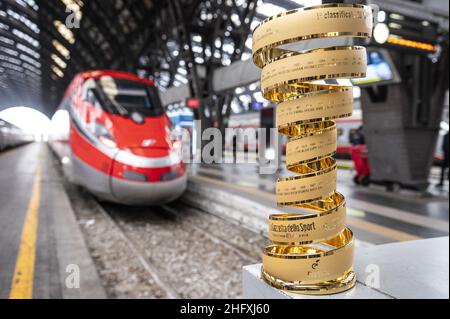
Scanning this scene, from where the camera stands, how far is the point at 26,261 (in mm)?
3410

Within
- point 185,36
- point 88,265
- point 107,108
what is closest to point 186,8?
point 185,36

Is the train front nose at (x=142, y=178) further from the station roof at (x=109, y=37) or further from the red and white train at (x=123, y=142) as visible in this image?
the station roof at (x=109, y=37)

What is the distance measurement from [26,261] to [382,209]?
5031 millimetres

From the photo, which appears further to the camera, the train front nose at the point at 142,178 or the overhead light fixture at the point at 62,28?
the train front nose at the point at 142,178

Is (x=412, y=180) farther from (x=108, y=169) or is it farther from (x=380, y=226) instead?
(x=108, y=169)

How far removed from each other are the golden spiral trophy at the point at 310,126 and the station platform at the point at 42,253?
90cm

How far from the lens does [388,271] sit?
155 cm

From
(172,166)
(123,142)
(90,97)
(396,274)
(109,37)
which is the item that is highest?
(109,37)

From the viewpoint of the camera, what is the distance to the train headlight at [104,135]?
5215mm

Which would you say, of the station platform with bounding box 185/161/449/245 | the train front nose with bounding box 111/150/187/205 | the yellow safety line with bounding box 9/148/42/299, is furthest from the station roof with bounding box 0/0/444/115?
the station platform with bounding box 185/161/449/245

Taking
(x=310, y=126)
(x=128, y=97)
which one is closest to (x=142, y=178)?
(x=128, y=97)

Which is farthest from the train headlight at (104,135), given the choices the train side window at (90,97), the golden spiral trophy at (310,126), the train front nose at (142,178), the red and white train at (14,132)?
the golden spiral trophy at (310,126)

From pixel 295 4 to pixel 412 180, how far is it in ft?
23.8

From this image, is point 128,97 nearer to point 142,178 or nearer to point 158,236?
point 142,178
